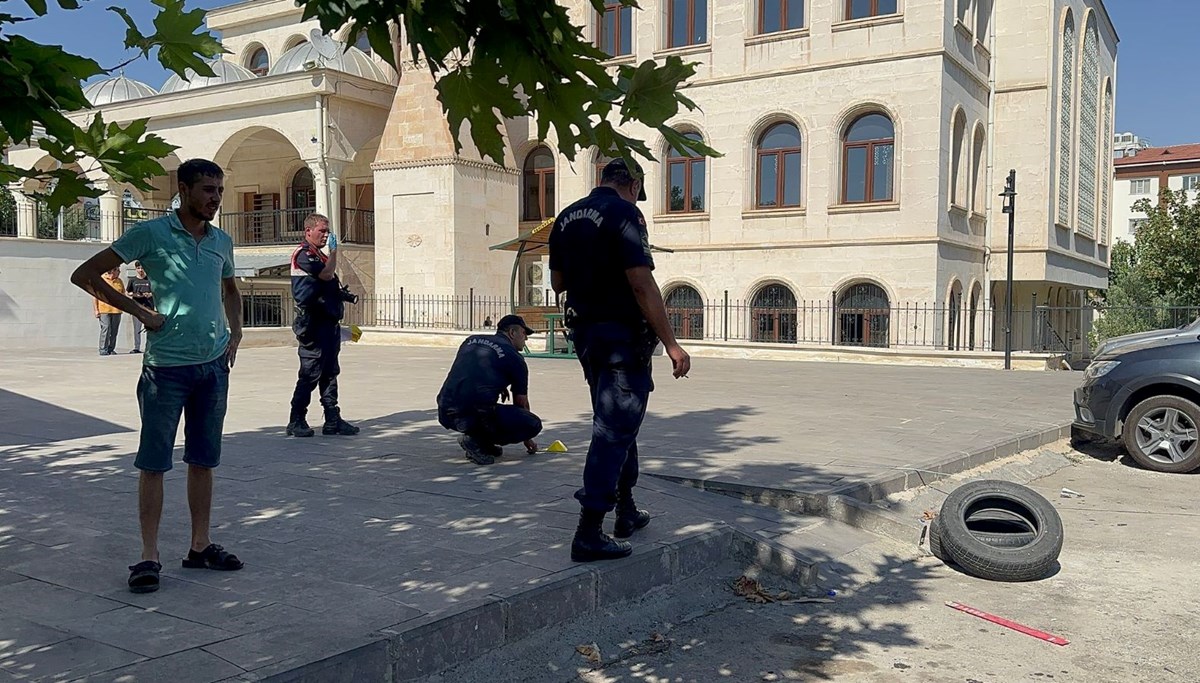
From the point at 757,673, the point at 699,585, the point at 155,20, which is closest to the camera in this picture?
the point at 155,20

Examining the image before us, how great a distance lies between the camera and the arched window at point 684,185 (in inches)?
1051

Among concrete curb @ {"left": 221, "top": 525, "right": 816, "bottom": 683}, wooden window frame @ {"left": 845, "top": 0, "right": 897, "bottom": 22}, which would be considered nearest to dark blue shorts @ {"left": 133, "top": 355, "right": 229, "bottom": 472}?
concrete curb @ {"left": 221, "top": 525, "right": 816, "bottom": 683}

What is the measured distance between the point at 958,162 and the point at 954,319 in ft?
13.9

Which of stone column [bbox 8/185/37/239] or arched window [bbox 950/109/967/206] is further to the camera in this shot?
arched window [bbox 950/109/967/206]

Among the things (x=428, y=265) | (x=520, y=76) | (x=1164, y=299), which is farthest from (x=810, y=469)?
(x=1164, y=299)

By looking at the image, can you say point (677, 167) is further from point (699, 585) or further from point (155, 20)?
point (155, 20)

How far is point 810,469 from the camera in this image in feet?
24.2

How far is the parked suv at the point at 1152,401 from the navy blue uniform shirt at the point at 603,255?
22.0ft

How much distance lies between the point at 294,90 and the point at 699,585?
84.2 feet

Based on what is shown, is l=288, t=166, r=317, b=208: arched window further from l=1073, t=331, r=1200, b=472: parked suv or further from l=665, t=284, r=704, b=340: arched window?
l=1073, t=331, r=1200, b=472: parked suv

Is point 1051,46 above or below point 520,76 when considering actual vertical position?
above

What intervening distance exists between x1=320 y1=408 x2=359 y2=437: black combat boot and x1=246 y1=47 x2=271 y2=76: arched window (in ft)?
110

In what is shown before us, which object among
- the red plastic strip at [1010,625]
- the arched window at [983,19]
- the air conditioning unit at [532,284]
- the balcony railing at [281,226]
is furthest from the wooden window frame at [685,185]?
the red plastic strip at [1010,625]

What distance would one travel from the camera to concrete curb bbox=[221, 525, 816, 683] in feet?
11.3
